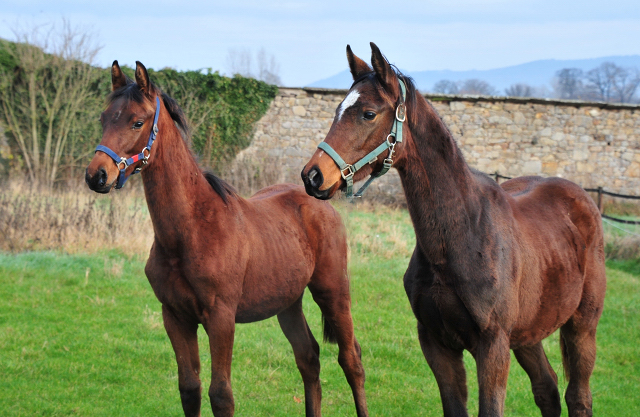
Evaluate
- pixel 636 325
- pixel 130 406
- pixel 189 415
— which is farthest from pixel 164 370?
pixel 636 325

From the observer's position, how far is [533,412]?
5059 mm

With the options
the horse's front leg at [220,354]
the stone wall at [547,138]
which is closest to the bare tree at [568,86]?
the stone wall at [547,138]

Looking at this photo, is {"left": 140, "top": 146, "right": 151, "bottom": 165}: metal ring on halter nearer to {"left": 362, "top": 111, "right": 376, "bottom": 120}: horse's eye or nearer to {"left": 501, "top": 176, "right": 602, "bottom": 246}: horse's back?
{"left": 362, "top": 111, "right": 376, "bottom": 120}: horse's eye

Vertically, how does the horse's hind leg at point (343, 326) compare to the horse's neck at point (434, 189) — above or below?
below

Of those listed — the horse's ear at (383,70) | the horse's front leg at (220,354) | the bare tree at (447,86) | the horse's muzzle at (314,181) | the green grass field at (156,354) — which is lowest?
the green grass field at (156,354)

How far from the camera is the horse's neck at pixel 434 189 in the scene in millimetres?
2986

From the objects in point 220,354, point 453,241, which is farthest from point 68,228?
point 453,241

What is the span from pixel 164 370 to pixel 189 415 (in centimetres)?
192

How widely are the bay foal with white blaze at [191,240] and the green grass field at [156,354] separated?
51.3 inches

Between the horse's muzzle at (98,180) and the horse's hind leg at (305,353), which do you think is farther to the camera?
the horse's hind leg at (305,353)

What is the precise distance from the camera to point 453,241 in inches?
118

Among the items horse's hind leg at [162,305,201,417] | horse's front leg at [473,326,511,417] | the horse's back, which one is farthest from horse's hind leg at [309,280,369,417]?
horse's front leg at [473,326,511,417]

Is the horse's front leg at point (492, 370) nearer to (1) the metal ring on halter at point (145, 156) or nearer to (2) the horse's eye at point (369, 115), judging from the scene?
(2) the horse's eye at point (369, 115)

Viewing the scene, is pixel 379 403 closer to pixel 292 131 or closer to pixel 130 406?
pixel 130 406
